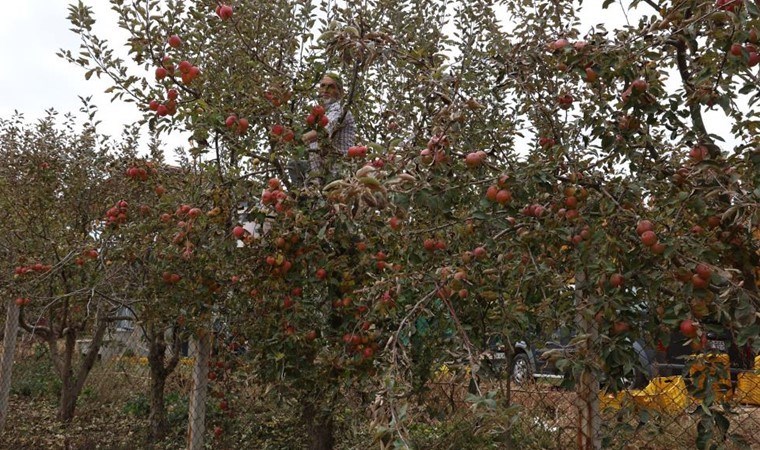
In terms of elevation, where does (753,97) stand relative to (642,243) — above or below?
above

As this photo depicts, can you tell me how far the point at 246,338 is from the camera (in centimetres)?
365

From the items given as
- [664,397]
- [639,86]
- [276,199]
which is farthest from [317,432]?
[639,86]

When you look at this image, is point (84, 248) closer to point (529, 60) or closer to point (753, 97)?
point (529, 60)

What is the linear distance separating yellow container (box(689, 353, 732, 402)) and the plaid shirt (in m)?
1.92

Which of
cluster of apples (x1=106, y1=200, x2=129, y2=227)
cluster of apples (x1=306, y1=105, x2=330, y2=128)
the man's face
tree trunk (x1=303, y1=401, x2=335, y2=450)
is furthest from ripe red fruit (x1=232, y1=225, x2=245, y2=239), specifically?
tree trunk (x1=303, y1=401, x2=335, y2=450)

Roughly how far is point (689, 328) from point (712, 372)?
6.9 inches

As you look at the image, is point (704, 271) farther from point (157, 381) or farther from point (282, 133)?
point (157, 381)

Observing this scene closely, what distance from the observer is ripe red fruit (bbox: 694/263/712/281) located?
199 cm

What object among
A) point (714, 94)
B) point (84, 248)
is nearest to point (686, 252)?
point (714, 94)

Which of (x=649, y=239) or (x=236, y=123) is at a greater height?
(x=236, y=123)

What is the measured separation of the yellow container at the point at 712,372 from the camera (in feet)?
6.67

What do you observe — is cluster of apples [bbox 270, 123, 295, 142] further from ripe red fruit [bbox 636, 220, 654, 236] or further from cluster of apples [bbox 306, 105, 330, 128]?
ripe red fruit [bbox 636, 220, 654, 236]

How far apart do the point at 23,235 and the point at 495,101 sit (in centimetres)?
368

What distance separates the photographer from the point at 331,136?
11.5 ft
